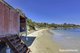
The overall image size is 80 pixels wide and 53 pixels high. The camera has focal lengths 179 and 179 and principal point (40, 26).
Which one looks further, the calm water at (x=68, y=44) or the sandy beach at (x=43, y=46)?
the calm water at (x=68, y=44)

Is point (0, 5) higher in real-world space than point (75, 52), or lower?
higher

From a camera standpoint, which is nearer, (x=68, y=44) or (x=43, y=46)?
(x=43, y=46)

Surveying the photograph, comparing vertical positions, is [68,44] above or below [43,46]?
below

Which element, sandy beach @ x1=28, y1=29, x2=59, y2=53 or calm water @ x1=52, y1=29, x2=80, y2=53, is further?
calm water @ x1=52, y1=29, x2=80, y2=53

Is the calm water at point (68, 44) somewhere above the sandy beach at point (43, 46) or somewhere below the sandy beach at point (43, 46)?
below

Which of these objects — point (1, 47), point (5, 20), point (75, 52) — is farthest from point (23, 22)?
point (5, 20)

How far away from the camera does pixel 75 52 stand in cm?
1712

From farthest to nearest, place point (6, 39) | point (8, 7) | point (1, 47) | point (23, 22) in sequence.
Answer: point (23, 22) < point (1, 47) < point (8, 7) < point (6, 39)

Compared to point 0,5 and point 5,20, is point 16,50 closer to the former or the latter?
point 5,20

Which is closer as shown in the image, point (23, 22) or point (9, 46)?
point (9, 46)

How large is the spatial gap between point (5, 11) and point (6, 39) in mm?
1623

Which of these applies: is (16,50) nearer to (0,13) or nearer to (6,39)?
(6,39)

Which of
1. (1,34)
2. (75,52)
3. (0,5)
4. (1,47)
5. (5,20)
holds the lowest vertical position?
(75,52)

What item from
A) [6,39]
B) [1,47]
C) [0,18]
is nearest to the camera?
[0,18]
